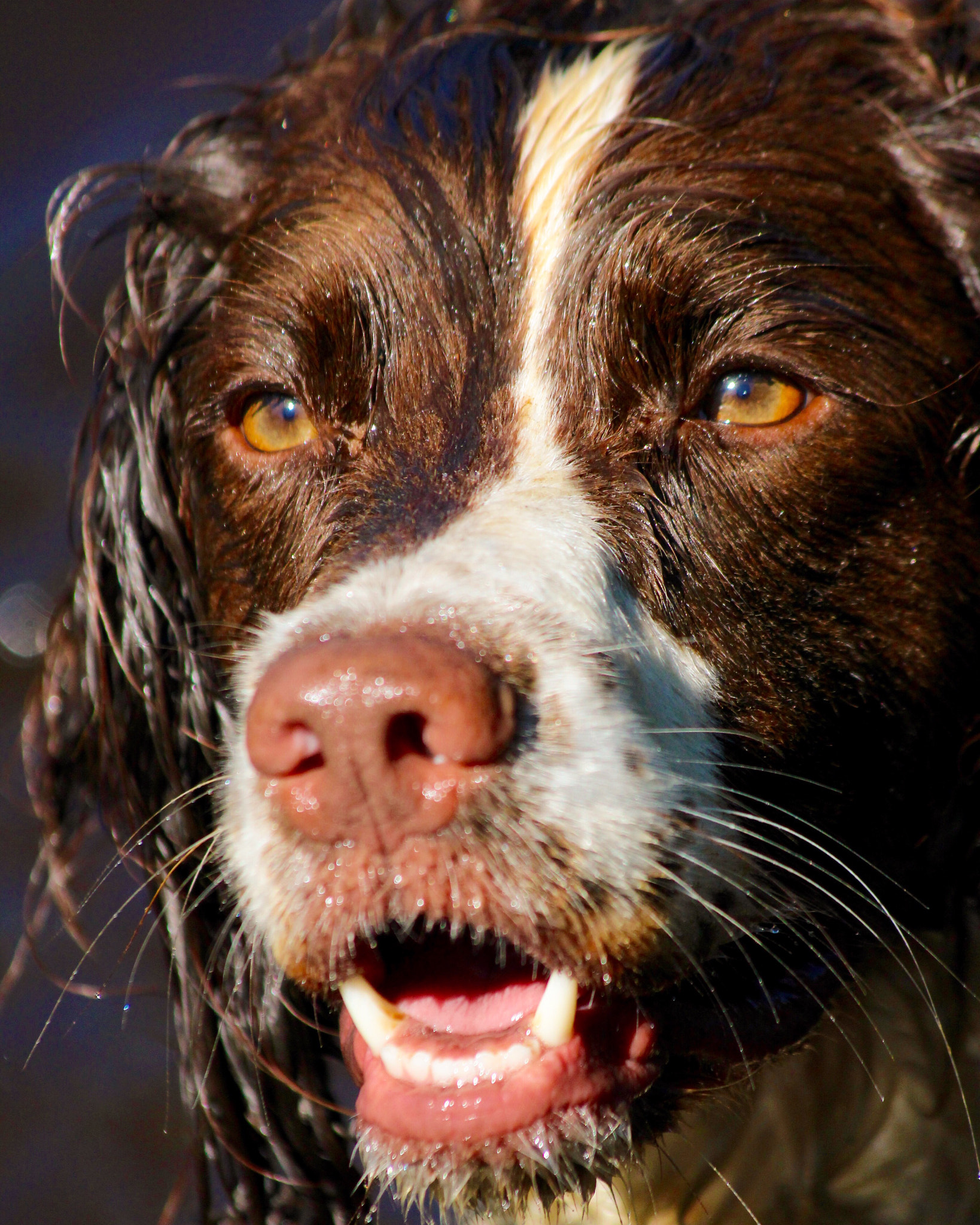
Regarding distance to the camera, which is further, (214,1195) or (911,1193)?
(214,1195)

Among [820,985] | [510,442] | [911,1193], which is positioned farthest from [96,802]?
[911,1193]

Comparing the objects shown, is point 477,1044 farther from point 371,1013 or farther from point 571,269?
point 571,269

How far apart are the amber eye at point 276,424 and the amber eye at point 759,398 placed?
0.77 meters

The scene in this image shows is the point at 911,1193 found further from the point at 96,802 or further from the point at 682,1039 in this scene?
the point at 96,802

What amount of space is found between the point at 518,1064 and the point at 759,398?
44.5 inches

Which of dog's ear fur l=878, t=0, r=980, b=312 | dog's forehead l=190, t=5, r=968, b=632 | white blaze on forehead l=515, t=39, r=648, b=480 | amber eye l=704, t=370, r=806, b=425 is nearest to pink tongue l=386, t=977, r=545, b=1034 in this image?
dog's forehead l=190, t=5, r=968, b=632

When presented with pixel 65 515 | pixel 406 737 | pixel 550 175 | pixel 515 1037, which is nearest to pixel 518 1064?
pixel 515 1037

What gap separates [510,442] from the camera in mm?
2510

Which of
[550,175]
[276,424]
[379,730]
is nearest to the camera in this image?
[379,730]

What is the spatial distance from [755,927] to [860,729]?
391mm

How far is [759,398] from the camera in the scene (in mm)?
2480

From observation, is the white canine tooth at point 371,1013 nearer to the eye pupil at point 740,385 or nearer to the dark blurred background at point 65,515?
the eye pupil at point 740,385

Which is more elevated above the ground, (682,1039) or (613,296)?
(613,296)

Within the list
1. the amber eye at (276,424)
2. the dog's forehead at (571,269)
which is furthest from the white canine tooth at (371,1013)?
the amber eye at (276,424)
